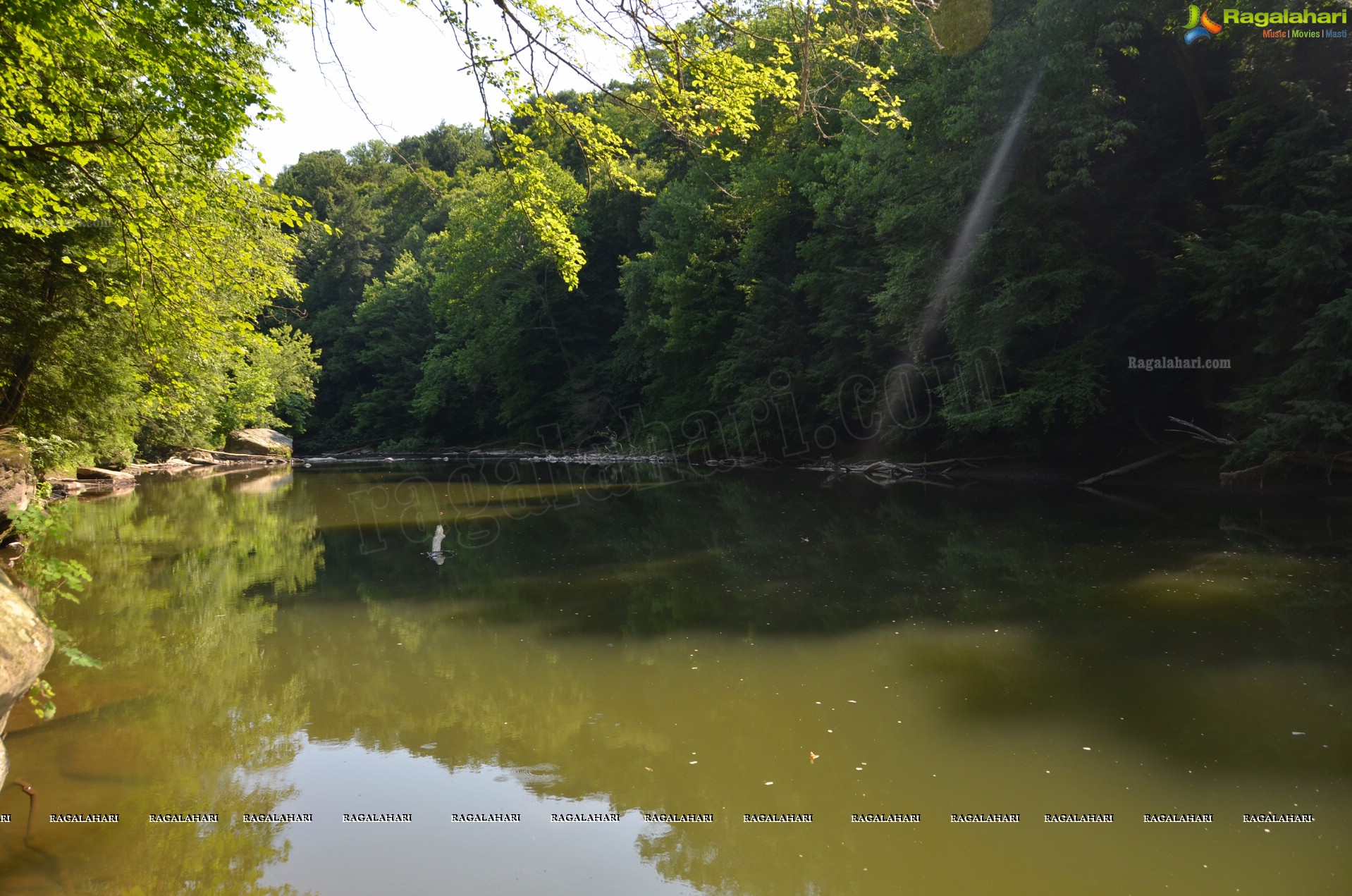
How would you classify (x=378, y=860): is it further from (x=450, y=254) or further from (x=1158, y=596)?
(x=450, y=254)

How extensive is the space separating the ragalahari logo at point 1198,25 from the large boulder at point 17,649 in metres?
19.8

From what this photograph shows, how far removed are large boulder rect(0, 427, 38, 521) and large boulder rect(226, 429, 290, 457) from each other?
2593 centimetres

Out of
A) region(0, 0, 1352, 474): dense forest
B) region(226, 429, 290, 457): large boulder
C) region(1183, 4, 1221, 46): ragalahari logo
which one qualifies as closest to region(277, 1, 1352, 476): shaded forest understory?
region(0, 0, 1352, 474): dense forest

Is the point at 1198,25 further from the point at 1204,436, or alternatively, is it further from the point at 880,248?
the point at 880,248

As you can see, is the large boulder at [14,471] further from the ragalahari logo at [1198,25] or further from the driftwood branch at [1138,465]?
the ragalahari logo at [1198,25]

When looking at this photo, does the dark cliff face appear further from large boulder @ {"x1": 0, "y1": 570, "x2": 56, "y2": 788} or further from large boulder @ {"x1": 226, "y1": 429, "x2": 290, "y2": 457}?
large boulder @ {"x1": 226, "y1": 429, "x2": 290, "y2": 457}

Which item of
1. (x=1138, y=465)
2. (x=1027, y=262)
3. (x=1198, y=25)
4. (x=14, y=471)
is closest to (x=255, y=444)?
(x=14, y=471)

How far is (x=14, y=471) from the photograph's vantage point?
1164 centimetres

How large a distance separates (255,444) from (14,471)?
26.5m

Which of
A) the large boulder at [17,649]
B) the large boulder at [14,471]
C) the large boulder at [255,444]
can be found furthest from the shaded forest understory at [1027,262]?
the large boulder at [255,444]

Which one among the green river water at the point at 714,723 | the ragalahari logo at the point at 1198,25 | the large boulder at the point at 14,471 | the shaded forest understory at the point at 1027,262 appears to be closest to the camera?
the green river water at the point at 714,723

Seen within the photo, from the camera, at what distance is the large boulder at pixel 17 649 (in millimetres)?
4387

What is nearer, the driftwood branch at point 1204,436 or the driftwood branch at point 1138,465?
the driftwood branch at point 1204,436

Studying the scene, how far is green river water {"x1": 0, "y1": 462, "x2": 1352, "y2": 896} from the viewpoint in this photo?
4188 mm
